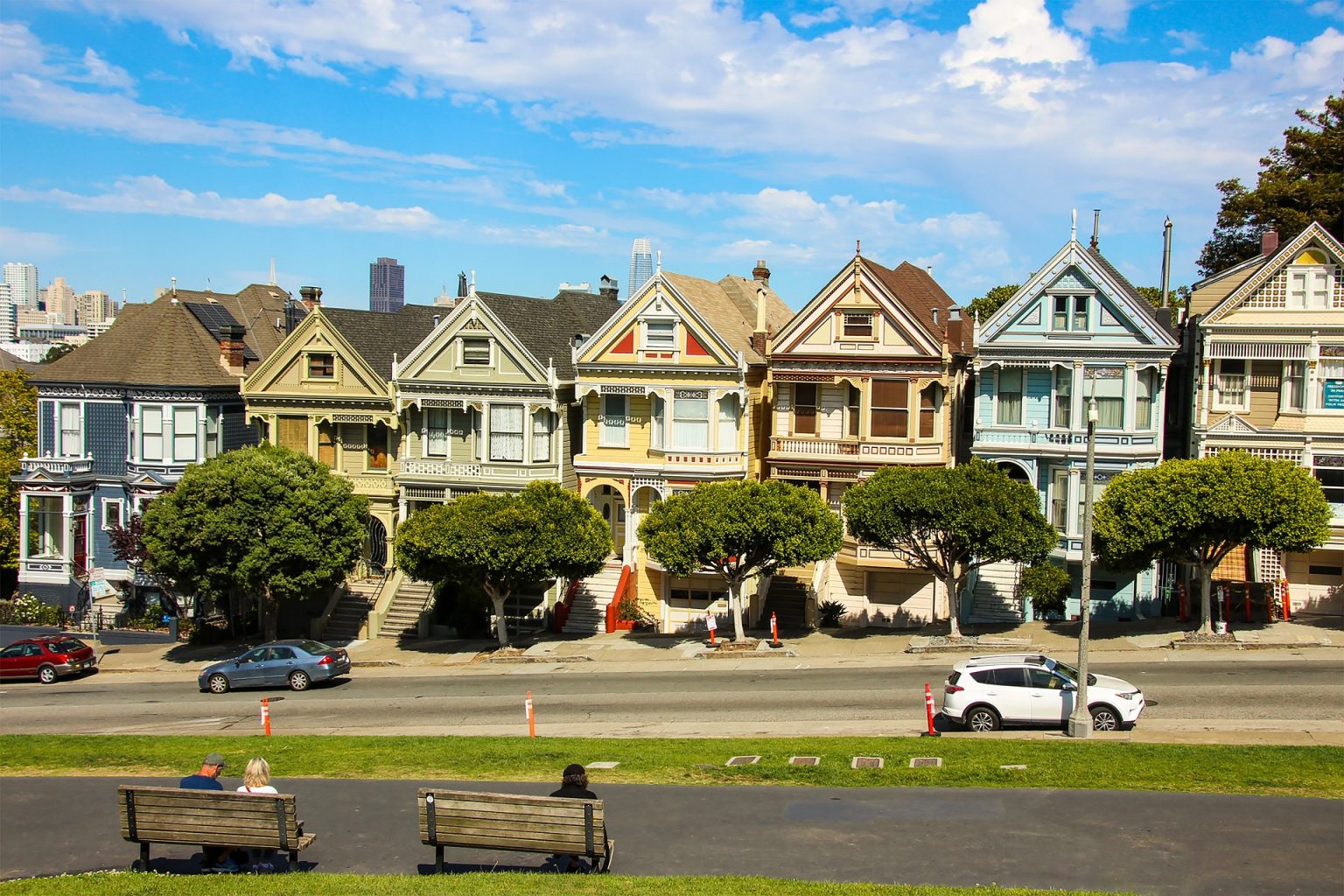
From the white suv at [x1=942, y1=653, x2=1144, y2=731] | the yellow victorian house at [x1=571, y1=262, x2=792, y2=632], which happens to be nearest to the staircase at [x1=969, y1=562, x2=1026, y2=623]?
the yellow victorian house at [x1=571, y1=262, x2=792, y2=632]

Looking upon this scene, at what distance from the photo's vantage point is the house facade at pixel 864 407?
135 feet

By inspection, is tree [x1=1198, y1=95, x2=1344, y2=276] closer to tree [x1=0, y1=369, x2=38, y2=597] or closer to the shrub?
the shrub

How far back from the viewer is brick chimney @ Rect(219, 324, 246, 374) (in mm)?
49844

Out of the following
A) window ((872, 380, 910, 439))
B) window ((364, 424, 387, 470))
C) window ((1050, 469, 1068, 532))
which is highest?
window ((872, 380, 910, 439))

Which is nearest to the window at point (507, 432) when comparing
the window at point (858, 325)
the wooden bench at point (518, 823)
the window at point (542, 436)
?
the window at point (542, 436)

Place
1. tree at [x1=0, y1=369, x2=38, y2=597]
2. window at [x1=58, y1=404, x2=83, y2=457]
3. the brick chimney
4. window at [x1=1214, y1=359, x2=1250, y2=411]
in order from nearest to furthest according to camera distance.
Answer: window at [x1=1214, y1=359, x2=1250, y2=411], window at [x1=58, y1=404, x2=83, y2=457], the brick chimney, tree at [x1=0, y1=369, x2=38, y2=597]

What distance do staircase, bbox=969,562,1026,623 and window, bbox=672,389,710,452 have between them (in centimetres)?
1030

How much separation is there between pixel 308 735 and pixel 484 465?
747 inches

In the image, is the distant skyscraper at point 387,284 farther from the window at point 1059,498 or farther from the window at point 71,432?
the window at point 1059,498

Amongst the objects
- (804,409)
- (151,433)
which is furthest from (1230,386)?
(151,433)

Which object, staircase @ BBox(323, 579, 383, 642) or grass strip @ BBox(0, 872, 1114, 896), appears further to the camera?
staircase @ BBox(323, 579, 383, 642)

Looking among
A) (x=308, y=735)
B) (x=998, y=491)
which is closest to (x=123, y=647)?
(x=308, y=735)

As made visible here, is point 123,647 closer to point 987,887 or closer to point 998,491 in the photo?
point 998,491

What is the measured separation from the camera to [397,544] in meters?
40.0
